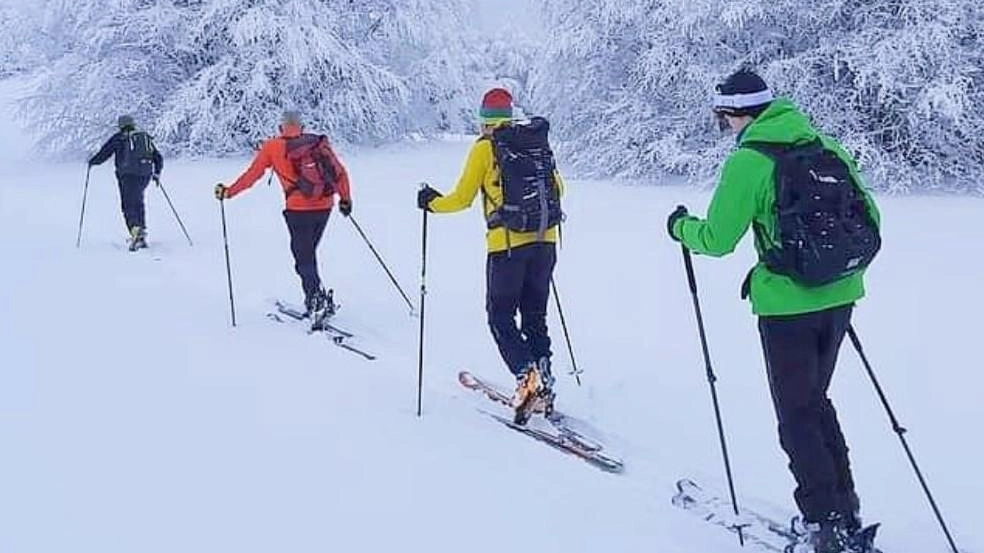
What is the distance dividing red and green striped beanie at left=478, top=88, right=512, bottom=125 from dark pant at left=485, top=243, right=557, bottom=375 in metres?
0.70

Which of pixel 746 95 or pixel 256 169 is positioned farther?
pixel 256 169

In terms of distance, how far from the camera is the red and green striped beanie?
5219 mm

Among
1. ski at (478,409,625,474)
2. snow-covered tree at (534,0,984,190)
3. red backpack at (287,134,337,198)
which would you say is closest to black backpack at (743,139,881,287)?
ski at (478,409,625,474)

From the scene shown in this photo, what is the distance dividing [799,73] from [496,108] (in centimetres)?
1048

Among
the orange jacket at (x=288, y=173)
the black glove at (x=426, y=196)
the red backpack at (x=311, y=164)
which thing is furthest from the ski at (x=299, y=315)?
the black glove at (x=426, y=196)

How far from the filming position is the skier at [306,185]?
7.38m

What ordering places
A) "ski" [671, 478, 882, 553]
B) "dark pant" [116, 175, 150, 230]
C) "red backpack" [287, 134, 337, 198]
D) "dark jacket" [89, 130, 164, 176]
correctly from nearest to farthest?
"ski" [671, 478, 882, 553]
"red backpack" [287, 134, 337, 198]
"dark jacket" [89, 130, 164, 176]
"dark pant" [116, 175, 150, 230]

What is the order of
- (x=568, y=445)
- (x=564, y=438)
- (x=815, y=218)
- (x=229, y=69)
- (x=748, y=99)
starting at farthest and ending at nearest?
(x=229, y=69) → (x=564, y=438) → (x=568, y=445) → (x=748, y=99) → (x=815, y=218)

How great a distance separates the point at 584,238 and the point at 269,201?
5973 mm

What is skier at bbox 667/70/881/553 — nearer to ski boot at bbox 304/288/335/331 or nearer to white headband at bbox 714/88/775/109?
white headband at bbox 714/88/775/109

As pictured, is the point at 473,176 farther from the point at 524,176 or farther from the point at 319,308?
the point at 319,308

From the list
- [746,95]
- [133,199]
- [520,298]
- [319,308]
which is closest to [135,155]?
[133,199]

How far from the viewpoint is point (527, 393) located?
5445mm

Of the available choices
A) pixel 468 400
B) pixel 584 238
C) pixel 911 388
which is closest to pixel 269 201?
pixel 584 238
